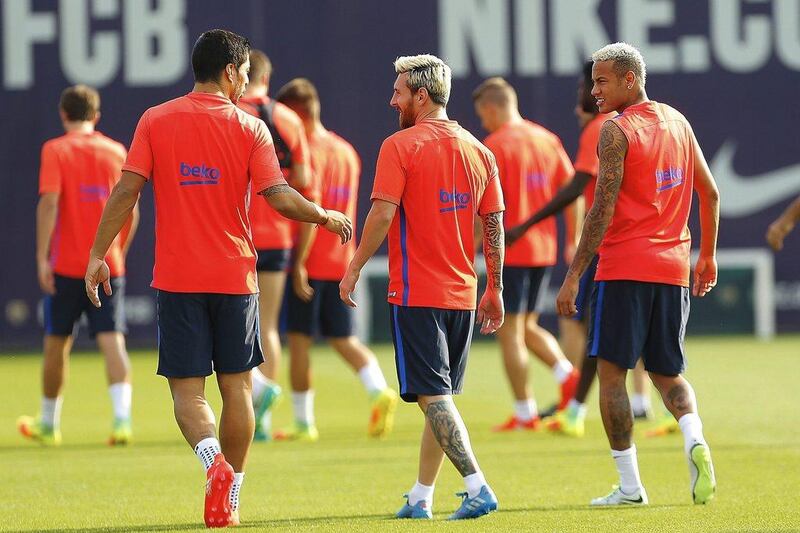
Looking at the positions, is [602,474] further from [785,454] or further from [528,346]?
[528,346]

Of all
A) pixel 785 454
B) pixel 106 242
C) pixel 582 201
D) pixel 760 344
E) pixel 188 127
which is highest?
pixel 188 127

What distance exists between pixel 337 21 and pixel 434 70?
39.4 feet

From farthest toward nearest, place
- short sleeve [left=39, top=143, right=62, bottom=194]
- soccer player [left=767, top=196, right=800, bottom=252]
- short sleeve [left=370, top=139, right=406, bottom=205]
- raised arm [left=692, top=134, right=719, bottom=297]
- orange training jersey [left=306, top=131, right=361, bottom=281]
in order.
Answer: orange training jersey [left=306, top=131, right=361, bottom=281] → short sleeve [left=39, top=143, right=62, bottom=194] → soccer player [left=767, top=196, right=800, bottom=252] → raised arm [left=692, top=134, right=719, bottom=297] → short sleeve [left=370, top=139, right=406, bottom=205]

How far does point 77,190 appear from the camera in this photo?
395 inches

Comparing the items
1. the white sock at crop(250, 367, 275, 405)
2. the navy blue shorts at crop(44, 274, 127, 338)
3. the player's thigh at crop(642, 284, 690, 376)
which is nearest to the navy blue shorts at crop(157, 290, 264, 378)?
the player's thigh at crop(642, 284, 690, 376)

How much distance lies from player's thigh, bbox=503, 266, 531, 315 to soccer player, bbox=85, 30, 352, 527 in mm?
4071

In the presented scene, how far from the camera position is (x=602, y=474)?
327 inches

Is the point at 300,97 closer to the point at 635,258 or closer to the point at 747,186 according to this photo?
the point at 635,258

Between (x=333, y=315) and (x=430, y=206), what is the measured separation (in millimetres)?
3963

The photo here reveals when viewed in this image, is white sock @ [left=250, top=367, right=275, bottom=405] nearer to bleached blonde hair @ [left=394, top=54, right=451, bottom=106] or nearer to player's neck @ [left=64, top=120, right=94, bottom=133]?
player's neck @ [left=64, top=120, right=94, bottom=133]

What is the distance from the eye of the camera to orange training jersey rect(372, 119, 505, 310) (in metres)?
6.64

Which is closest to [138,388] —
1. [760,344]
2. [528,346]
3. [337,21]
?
[528,346]

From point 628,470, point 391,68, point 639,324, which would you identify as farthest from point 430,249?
point 391,68

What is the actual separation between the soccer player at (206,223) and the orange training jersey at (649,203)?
51.2 inches
